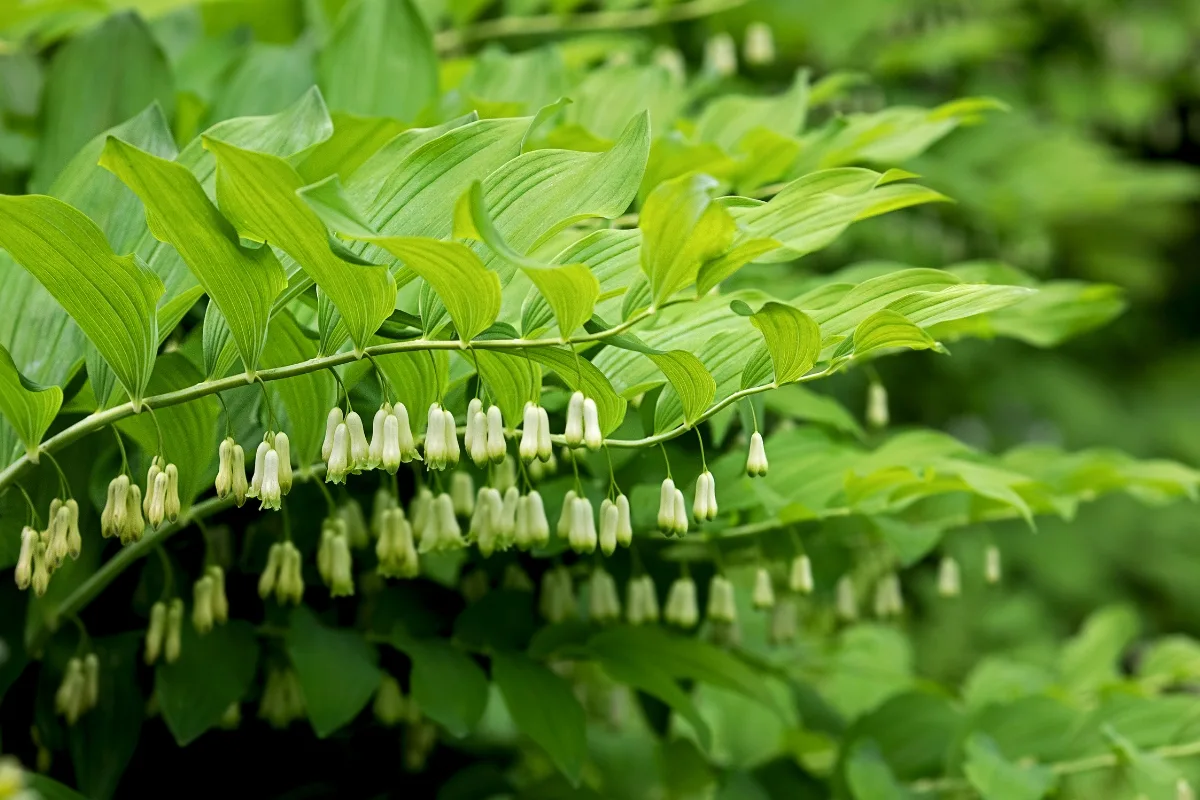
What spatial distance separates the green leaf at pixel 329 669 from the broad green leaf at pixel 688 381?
1.37ft

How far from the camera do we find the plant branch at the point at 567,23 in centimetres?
190

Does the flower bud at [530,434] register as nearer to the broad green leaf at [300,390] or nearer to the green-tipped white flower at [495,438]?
the green-tipped white flower at [495,438]

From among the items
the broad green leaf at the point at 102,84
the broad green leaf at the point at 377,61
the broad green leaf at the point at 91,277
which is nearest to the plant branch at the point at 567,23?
the broad green leaf at the point at 377,61

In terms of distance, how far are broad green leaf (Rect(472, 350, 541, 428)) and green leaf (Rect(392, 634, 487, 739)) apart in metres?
0.33

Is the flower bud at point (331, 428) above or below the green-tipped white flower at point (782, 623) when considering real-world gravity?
above

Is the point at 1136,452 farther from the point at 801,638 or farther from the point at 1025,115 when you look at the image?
the point at 801,638

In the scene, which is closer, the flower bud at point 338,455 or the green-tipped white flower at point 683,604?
the flower bud at point 338,455

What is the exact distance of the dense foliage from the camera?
788 mm

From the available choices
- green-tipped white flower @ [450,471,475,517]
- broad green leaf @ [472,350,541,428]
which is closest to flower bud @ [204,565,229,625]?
green-tipped white flower @ [450,471,475,517]

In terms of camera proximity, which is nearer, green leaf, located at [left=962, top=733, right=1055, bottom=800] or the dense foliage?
the dense foliage

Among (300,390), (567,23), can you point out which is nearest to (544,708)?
(300,390)

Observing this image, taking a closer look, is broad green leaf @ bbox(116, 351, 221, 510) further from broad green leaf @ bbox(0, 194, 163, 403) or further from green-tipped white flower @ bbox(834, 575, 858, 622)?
green-tipped white flower @ bbox(834, 575, 858, 622)

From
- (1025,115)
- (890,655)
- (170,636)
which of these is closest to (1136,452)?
(1025,115)

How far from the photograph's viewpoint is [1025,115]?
2.97m
